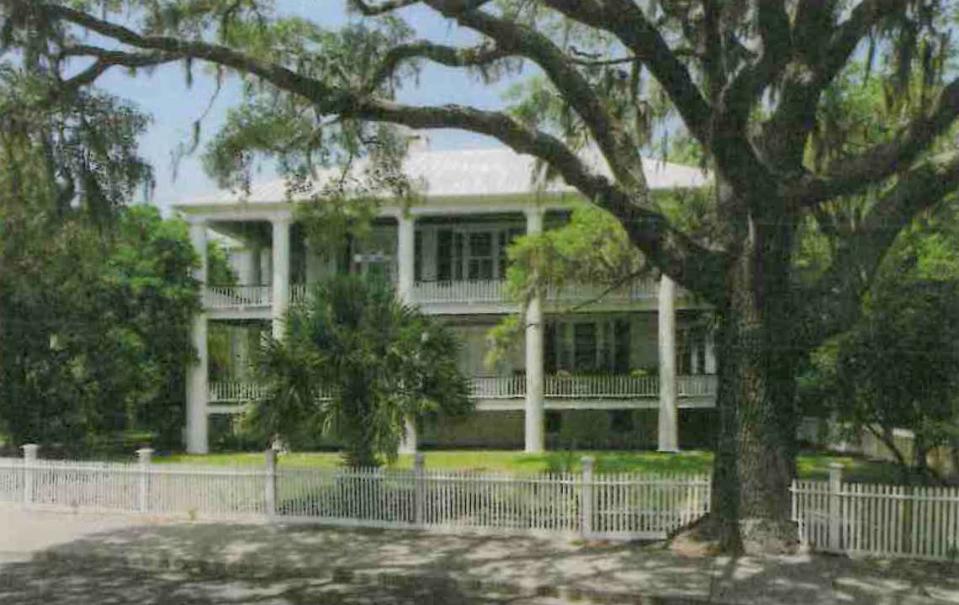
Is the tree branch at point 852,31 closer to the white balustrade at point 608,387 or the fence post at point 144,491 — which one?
the fence post at point 144,491

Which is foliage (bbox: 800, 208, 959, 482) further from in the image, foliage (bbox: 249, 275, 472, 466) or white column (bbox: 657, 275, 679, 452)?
white column (bbox: 657, 275, 679, 452)

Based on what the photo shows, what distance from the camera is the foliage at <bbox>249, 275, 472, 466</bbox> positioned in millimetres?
13336

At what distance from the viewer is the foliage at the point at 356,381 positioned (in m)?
13.3

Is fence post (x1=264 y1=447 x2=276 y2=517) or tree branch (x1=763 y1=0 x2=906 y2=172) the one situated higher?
tree branch (x1=763 y1=0 x2=906 y2=172)

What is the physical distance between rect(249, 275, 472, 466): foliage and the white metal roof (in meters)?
7.11

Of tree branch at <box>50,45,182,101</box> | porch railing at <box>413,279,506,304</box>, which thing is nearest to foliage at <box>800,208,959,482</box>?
tree branch at <box>50,45,182,101</box>

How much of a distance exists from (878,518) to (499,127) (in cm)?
638

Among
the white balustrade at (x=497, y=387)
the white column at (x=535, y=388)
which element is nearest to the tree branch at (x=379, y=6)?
the white column at (x=535, y=388)

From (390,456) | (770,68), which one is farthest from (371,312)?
(770,68)

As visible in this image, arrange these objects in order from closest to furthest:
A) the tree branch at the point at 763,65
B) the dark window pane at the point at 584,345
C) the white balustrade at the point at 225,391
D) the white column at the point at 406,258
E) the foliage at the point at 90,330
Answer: the tree branch at the point at 763,65, the foliage at the point at 90,330, the white column at the point at 406,258, the white balustrade at the point at 225,391, the dark window pane at the point at 584,345

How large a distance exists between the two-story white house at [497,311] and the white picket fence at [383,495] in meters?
7.96

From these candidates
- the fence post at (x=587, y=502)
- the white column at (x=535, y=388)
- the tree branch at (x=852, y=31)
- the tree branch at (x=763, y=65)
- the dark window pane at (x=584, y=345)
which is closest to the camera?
the tree branch at (x=763, y=65)

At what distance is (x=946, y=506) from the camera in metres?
10.3

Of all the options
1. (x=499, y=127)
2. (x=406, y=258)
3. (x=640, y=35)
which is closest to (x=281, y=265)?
(x=406, y=258)
